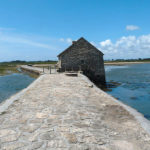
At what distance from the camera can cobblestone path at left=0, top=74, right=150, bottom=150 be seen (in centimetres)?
314

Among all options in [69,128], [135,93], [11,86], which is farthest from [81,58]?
[69,128]

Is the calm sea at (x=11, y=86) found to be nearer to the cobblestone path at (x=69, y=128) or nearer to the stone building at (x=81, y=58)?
the stone building at (x=81, y=58)

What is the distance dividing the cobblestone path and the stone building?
48.9 feet

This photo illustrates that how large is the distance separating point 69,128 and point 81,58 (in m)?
16.9

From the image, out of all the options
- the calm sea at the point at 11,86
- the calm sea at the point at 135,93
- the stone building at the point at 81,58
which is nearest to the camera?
the calm sea at the point at 135,93

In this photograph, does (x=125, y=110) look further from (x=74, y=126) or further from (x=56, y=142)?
(x=56, y=142)

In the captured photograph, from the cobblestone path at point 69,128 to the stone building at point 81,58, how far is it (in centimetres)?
1491

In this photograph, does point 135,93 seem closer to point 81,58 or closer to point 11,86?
point 81,58

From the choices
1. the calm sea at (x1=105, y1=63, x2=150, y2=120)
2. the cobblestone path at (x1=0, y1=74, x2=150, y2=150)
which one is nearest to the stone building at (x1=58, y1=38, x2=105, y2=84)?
the calm sea at (x1=105, y1=63, x2=150, y2=120)

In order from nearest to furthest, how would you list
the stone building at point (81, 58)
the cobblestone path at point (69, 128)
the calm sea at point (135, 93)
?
the cobblestone path at point (69, 128) < the calm sea at point (135, 93) < the stone building at point (81, 58)

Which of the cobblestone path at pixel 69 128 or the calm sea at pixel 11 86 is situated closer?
the cobblestone path at pixel 69 128

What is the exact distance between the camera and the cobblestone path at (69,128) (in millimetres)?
3143

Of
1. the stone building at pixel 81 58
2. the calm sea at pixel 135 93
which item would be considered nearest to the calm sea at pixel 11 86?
the stone building at pixel 81 58

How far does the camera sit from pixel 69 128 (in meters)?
3.80
